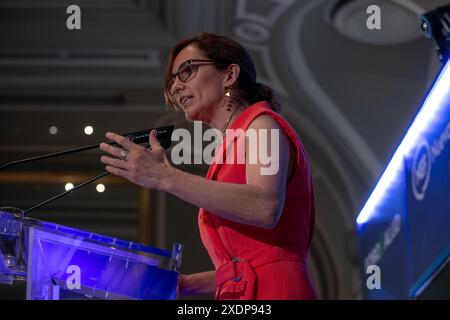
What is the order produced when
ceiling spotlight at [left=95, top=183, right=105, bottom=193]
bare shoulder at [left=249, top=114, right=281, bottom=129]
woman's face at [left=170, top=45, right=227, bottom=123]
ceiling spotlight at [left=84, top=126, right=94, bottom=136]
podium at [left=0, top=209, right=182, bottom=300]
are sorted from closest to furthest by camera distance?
podium at [left=0, top=209, right=182, bottom=300], bare shoulder at [left=249, top=114, right=281, bottom=129], woman's face at [left=170, top=45, right=227, bottom=123], ceiling spotlight at [left=84, top=126, right=94, bottom=136], ceiling spotlight at [left=95, top=183, right=105, bottom=193]

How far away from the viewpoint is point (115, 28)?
6355 mm

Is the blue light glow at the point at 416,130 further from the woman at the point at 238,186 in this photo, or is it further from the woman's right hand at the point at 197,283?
the woman's right hand at the point at 197,283

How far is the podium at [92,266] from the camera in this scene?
4.48 ft

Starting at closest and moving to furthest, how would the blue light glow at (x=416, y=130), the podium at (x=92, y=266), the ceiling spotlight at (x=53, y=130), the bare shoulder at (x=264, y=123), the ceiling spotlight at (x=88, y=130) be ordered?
the podium at (x=92, y=266) < the bare shoulder at (x=264, y=123) < the blue light glow at (x=416, y=130) < the ceiling spotlight at (x=53, y=130) < the ceiling spotlight at (x=88, y=130)

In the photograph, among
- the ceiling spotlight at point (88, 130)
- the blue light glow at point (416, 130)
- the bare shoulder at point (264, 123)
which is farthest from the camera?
the ceiling spotlight at point (88, 130)

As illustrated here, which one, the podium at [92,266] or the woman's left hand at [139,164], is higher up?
the woman's left hand at [139,164]

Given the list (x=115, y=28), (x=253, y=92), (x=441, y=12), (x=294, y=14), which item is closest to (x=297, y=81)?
(x=294, y=14)

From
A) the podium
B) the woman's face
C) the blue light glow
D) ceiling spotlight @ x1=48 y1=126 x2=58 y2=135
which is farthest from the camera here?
ceiling spotlight @ x1=48 y1=126 x2=58 y2=135

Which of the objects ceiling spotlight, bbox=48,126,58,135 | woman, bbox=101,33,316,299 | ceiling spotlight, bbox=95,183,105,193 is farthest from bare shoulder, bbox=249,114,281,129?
ceiling spotlight, bbox=95,183,105,193

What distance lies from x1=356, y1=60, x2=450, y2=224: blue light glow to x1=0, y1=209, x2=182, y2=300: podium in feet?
3.59

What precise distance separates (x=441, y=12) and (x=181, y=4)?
3338mm

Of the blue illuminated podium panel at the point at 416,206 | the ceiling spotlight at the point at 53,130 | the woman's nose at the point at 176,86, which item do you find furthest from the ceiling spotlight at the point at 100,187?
the woman's nose at the point at 176,86

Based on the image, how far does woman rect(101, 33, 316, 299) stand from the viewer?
1373 mm

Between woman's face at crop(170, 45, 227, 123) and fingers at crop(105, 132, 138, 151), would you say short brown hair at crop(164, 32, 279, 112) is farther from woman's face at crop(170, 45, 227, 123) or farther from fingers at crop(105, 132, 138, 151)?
fingers at crop(105, 132, 138, 151)
